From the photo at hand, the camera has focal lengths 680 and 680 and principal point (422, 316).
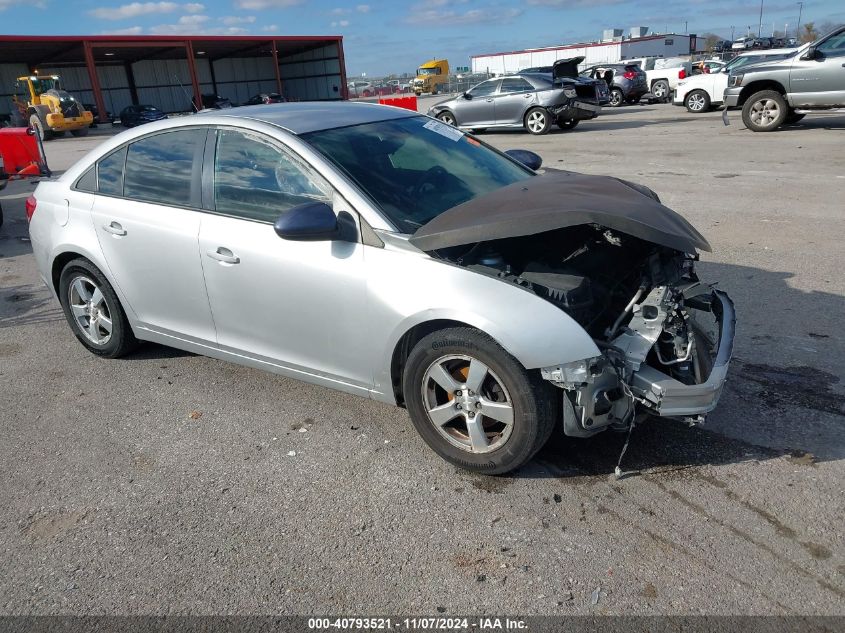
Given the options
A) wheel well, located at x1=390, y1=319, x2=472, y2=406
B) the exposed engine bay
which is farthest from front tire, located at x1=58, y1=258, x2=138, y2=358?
the exposed engine bay

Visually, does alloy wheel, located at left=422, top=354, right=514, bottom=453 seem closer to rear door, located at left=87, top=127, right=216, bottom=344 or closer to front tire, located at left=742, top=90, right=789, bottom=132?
rear door, located at left=87, top=127, right=216, bottom=344

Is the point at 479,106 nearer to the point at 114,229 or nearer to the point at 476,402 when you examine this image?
the point at 114,229

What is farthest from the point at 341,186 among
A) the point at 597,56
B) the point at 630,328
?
the point at 597,56

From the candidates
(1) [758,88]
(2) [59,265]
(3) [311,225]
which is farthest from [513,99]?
(3) [311,225]

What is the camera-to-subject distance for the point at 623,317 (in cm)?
315

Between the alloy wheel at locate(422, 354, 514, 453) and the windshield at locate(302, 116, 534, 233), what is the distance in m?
0.74

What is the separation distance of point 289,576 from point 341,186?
1886 millimetres

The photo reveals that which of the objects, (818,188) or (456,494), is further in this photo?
(818,188)

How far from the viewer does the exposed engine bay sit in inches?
115

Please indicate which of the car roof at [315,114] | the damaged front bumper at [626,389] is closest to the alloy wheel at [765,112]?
the car roof at [315,114]

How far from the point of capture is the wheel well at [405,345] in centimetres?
318

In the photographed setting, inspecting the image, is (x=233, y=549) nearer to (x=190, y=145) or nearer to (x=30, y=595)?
(x=30, y=595)

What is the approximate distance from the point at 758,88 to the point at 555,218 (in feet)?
46.4

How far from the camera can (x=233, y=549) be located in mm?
2910
